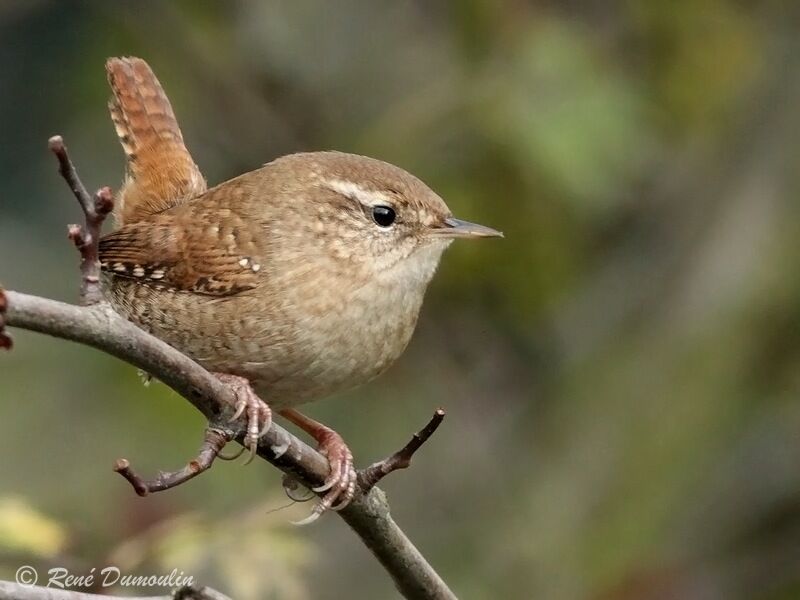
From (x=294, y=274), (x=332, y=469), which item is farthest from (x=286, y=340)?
(x=332, y=469)

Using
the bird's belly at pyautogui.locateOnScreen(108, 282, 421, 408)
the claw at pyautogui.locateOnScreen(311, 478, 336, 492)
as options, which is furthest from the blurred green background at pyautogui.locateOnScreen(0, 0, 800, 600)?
the claw at pyautogui.locateOnScreen(311, 478, 336, 492)

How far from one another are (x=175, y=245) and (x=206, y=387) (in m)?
1.18

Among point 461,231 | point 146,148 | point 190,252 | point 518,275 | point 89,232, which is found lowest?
point 89,232

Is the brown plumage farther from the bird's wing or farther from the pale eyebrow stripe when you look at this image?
the pale eyebrow stripe

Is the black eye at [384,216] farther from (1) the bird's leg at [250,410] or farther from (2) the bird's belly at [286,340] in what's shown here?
(1) the bird's leg at [250,410]

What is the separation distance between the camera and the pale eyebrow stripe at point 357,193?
359 cm

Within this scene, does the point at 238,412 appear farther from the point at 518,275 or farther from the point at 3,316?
the point at 518,275

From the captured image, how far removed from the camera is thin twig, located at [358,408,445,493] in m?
2.53

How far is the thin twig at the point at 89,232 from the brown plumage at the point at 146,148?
165cm

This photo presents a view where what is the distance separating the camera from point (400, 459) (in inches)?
104

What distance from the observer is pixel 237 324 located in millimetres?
3250

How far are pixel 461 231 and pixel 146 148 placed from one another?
1113 millimetres

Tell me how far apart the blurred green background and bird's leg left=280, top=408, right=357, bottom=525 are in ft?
2.65

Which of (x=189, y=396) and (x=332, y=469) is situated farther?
(x=332, y=469)
